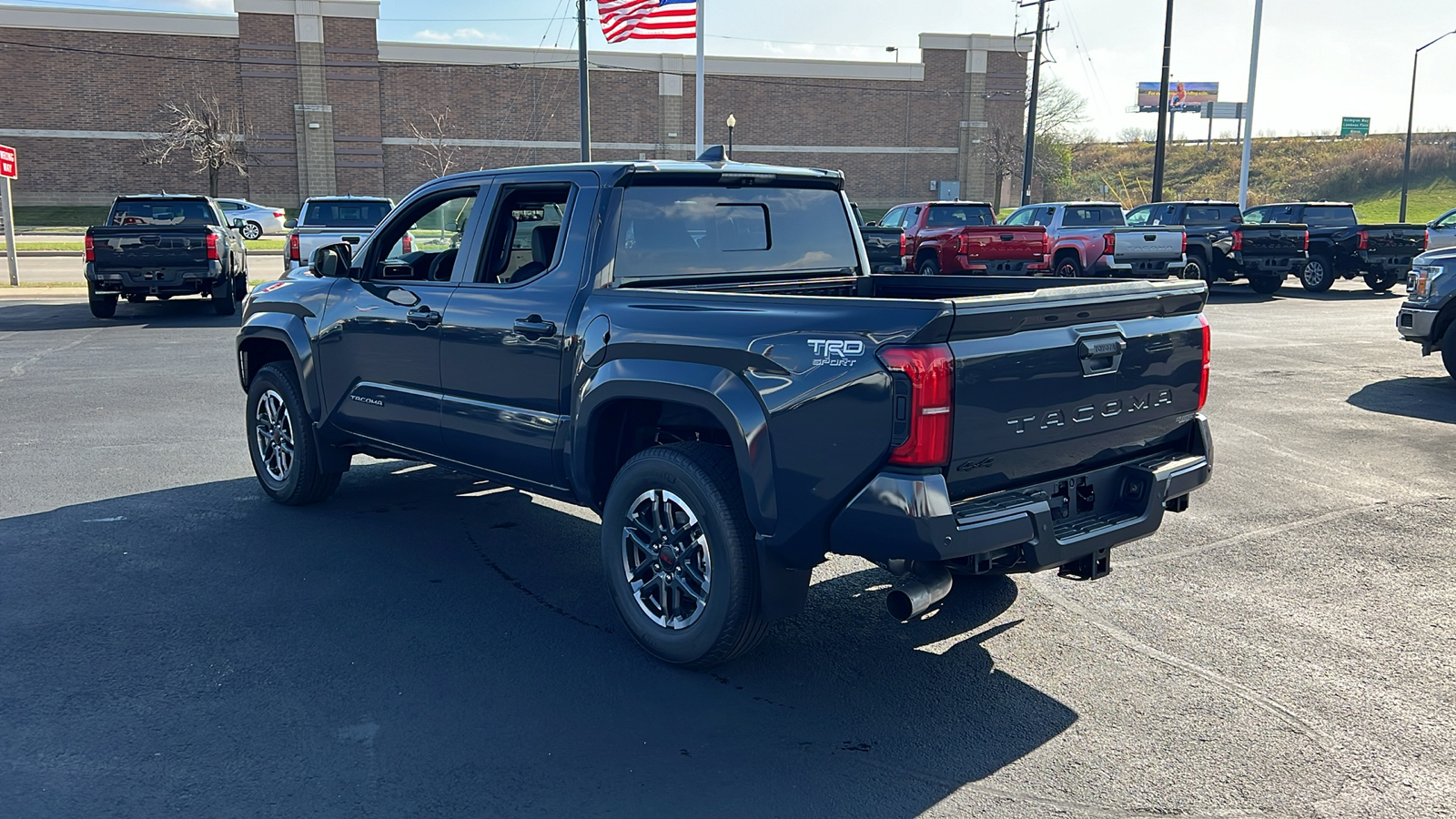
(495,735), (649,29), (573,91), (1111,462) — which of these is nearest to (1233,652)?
(1111,462)

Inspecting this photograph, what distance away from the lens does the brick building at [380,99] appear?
53.5 metres

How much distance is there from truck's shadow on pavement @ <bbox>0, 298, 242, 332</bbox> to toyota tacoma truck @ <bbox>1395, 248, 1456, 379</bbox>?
14.2 m

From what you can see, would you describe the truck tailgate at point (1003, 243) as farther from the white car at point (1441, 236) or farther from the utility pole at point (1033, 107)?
the utility pole at point (1033, 107)

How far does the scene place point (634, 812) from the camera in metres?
3.39

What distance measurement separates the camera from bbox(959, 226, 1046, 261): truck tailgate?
20844 mm

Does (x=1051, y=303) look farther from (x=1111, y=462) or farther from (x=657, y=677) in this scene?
(x=657, y=677)

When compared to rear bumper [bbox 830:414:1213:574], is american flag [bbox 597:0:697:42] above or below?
above

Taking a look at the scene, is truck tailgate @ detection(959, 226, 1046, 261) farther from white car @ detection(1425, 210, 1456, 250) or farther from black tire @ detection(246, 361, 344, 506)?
black tire @ detection(246, 361, 344, 506)

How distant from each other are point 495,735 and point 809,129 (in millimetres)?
60623

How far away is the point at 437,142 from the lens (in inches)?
2199

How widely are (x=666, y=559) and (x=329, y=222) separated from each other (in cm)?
1635

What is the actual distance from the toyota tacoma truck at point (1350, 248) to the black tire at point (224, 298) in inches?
777

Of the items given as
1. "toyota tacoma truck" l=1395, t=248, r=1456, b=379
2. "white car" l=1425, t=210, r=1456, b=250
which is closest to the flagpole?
"white car" l=1425, t=210, r=1456, b=250

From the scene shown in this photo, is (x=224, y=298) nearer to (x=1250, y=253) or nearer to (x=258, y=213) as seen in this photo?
(x=1250, y=253)
